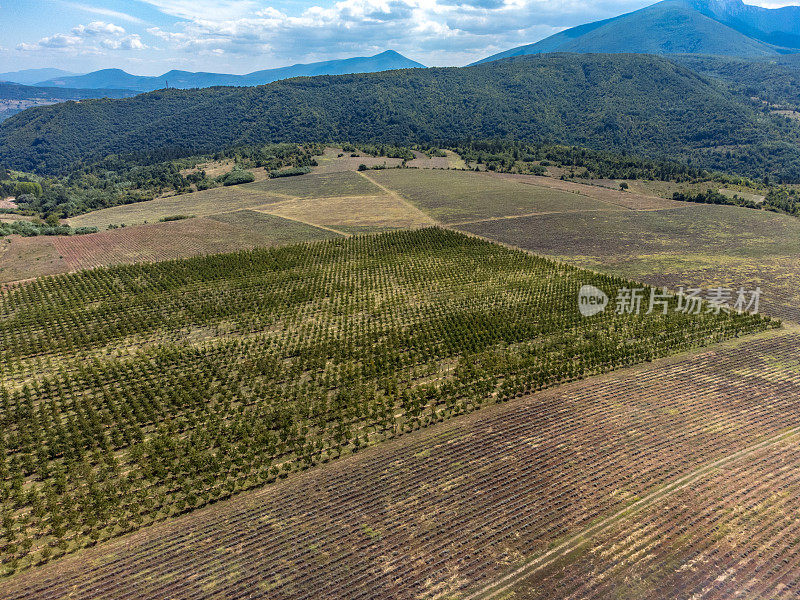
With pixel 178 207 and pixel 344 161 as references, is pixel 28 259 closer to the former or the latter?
pixel 178 207

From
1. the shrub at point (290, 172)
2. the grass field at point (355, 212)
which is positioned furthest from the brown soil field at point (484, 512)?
the shrub at point (290, 172)

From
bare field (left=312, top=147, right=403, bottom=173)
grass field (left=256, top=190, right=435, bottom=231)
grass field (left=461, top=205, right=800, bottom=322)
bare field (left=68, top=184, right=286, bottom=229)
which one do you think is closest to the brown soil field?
grass field (left=461, top=205, right=800, bottom=322)

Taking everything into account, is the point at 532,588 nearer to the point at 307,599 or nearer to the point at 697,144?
the point at 307,599

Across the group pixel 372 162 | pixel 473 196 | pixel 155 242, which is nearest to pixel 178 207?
pixel 155 242

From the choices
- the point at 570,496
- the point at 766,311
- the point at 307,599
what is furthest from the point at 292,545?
the point at 766,311

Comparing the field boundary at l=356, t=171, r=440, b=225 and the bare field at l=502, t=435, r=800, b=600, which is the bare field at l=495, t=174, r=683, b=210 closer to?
the field boundary at l=356, t=171, r=440, b=225

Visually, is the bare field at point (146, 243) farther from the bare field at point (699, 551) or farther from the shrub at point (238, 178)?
the bare field at point (699, 551)
